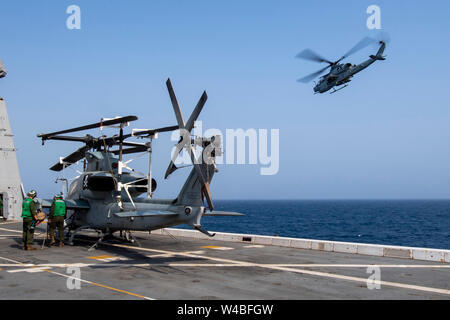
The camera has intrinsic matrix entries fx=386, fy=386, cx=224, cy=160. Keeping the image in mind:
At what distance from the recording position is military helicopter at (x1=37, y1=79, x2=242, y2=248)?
40.3 ft

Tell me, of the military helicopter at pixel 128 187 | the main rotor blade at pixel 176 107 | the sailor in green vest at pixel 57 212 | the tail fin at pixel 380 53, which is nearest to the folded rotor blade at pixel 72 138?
the military helicopter at pixel 128 187

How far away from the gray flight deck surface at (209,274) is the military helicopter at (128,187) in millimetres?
1377

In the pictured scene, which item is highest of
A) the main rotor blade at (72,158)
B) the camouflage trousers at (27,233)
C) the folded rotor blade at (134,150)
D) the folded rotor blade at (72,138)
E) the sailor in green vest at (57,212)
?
the folded rotor blade at (72,138)

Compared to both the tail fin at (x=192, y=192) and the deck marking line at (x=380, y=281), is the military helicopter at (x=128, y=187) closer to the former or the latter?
the tail fin at (x=192, y=192)

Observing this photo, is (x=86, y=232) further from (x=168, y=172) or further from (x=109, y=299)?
(x=109, y=299)

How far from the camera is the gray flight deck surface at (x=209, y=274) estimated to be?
912cm

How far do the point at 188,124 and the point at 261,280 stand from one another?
17.6 ft

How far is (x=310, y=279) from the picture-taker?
10.8 m

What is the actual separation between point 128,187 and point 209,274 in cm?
683

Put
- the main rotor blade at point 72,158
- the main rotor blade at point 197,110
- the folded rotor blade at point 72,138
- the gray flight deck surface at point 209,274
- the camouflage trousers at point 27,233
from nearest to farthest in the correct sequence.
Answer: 1. the gray flight deck surface at point 209,274
2. the main rotor blade at point 197,110
3. the camouflage trousers at point 27,233
4. the folded rotor blade at point 72,138
5. the main rotor blade at point 72,158

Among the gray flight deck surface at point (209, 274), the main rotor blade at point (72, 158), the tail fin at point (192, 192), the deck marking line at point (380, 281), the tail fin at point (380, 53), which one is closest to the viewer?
the gray flight deck surface at point (209, 274)

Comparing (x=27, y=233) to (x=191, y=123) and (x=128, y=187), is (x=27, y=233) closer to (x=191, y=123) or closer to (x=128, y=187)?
(x=128, y=187)

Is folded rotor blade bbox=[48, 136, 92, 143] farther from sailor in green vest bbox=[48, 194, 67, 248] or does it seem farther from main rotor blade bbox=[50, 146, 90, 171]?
sailor in green vest bbox=[48, 194, 67, 248]
